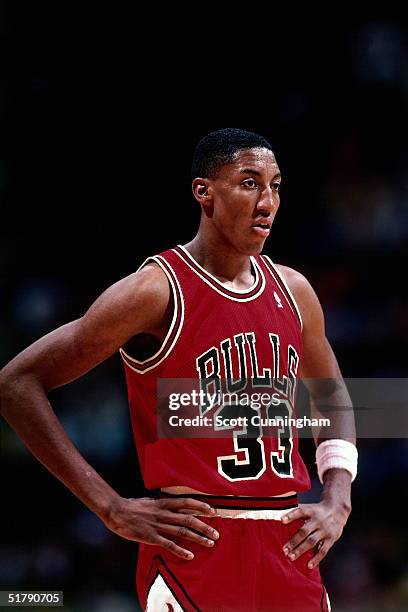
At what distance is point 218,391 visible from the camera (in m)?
2.64

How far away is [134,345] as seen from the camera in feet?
8.86

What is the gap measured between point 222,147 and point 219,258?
12.7 inches

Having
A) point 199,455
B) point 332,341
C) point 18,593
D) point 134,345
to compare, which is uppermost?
point 134,345

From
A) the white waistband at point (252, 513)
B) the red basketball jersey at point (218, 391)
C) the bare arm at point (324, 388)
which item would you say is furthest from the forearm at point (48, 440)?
the bare arm at point (324, 388)

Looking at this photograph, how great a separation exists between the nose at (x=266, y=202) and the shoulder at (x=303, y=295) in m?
0.31

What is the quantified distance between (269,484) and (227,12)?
232 centimetres

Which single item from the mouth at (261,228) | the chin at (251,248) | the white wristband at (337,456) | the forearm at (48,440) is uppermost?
the mouth at (261,228)

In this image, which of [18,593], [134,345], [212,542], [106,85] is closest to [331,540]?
[212,542]

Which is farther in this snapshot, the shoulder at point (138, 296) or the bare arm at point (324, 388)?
the bare arm at point (324, 388)

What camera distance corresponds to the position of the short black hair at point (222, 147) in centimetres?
277

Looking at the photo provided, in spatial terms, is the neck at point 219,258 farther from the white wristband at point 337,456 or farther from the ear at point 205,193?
the white wristband at point 337,456

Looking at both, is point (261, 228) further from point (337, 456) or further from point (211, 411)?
point (337, 456)

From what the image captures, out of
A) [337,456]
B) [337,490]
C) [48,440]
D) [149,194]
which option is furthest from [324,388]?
[149,194]

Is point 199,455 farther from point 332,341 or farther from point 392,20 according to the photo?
point 392,20
